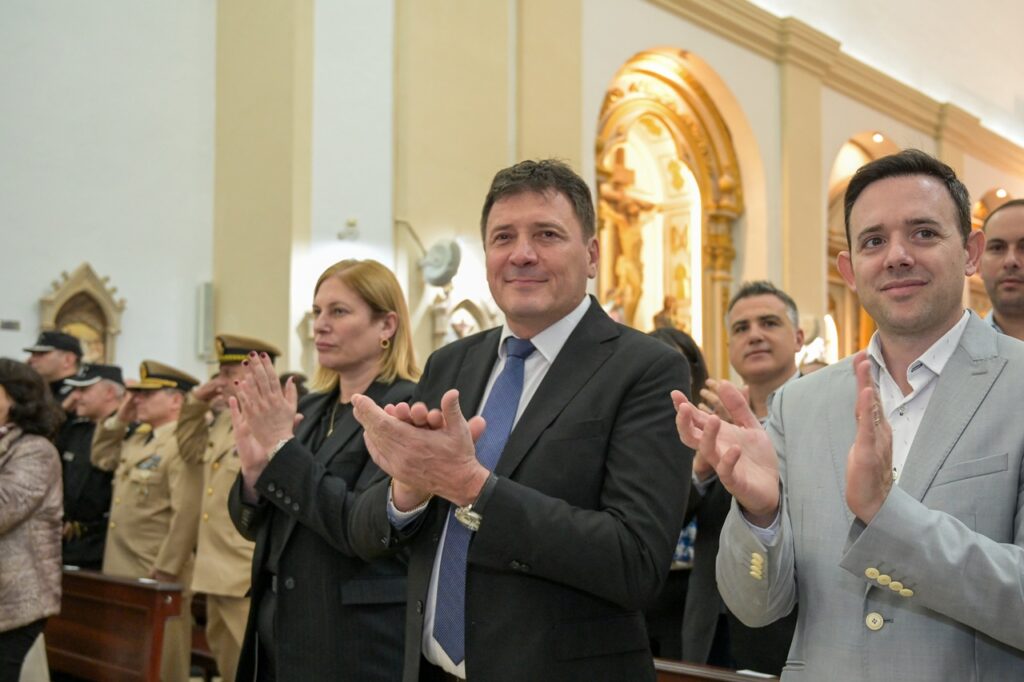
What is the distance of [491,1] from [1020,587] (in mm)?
8941

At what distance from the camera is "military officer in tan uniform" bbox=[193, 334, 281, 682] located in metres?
4.74

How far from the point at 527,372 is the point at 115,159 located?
7399mm

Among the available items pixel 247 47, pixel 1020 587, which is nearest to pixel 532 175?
pixel 1020 587

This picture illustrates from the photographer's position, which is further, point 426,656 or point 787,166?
point 787,166

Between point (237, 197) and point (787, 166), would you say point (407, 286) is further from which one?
point (787, 166)

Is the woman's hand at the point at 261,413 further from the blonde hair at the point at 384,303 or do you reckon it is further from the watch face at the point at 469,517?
the watch face at the point at 469,517

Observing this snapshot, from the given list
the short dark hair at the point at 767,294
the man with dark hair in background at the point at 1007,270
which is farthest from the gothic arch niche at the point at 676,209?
the man with dark hair in background at the point at 1007,270

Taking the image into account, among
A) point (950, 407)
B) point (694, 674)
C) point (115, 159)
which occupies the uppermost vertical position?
point (115, 159)

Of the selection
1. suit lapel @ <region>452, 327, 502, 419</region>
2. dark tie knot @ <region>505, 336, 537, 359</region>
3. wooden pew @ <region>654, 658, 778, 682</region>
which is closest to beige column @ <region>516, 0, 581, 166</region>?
wooden pew @ <region>654, 658, 778, 682</region>

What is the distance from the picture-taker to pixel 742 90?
12.8m

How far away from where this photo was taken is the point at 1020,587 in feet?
5.23

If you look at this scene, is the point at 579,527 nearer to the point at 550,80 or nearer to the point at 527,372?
the point at 527,372

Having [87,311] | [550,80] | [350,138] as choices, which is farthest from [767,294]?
[550,80]

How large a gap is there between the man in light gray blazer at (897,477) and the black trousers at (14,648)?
3.17 metres
